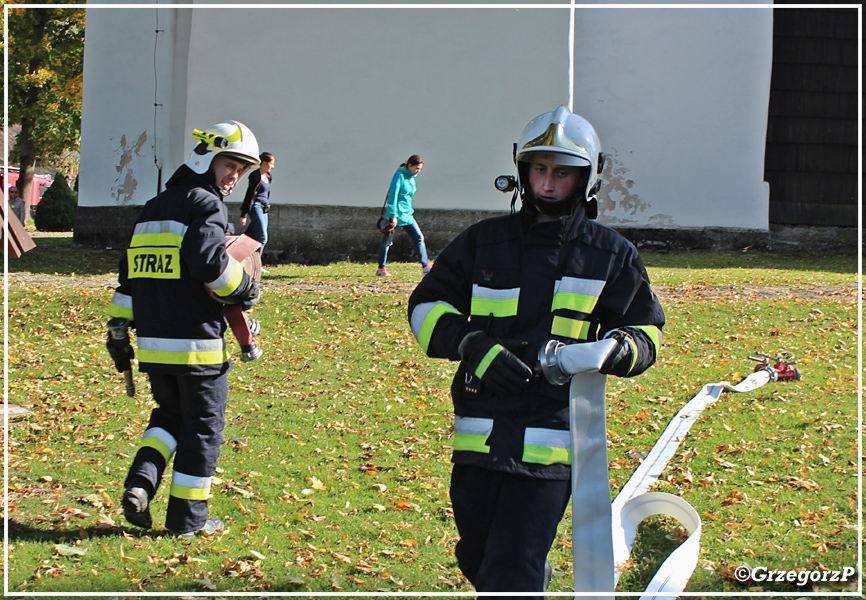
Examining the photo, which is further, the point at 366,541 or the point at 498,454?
the point at 366,541

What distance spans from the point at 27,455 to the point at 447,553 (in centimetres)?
319

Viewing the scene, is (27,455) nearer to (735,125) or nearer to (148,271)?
(148,271)

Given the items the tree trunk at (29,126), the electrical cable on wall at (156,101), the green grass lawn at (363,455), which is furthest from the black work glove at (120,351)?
the tree trunk at (29,126)

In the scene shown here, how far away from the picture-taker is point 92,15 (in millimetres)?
18781

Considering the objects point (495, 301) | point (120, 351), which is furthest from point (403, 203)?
point (495, 301)

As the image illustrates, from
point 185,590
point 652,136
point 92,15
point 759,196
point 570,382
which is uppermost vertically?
point 92,15

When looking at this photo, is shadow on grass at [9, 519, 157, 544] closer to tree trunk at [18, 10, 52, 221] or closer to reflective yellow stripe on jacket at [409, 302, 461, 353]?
reflective yellow stripe on jacket at [409, 302, 461, 353]

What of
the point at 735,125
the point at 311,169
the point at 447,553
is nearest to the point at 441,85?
the point at 311,169

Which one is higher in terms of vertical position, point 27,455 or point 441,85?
point 441,85

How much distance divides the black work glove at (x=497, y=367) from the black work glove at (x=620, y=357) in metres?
0.28

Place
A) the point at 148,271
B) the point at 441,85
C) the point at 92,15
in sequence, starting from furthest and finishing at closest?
the point at 92,15 < the point at 441,85 < the point at 148,271

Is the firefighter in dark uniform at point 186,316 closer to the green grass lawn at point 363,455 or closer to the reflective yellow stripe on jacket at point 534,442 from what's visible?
the green grass lawn at point 363,455

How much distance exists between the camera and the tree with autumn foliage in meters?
A: 25.3

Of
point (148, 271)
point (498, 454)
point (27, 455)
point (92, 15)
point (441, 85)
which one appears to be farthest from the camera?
point (92, 15)
